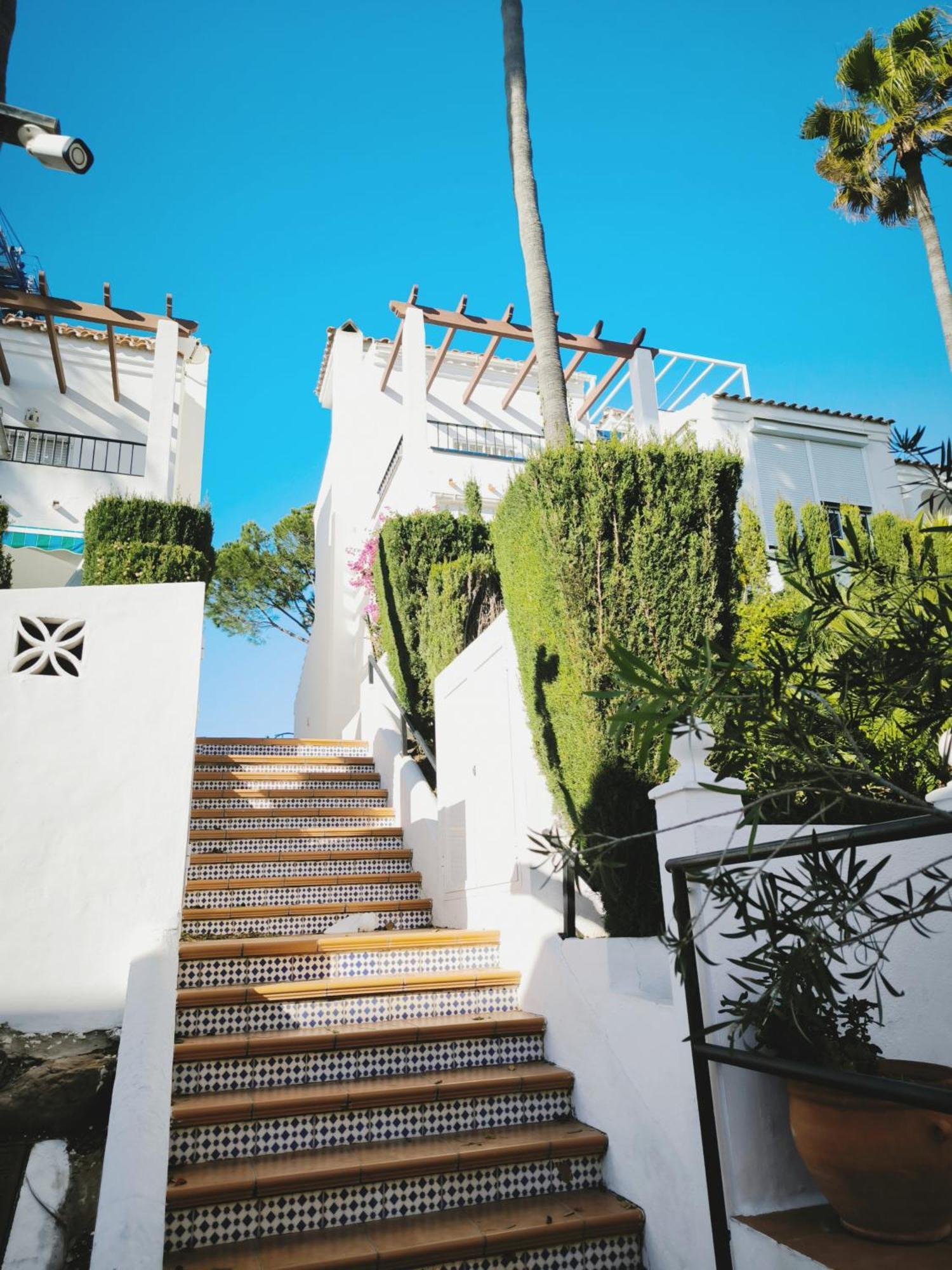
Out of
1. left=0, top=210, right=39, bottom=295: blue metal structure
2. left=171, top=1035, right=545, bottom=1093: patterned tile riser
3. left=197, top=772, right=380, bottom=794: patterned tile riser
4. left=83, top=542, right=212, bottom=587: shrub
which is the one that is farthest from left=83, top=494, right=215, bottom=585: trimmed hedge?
left=0, top=210, right=39, bottom=295: blue metal structure

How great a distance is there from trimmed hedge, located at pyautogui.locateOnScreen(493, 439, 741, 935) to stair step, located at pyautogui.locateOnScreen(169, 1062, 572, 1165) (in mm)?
873

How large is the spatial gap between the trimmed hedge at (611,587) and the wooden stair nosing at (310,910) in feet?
7.02

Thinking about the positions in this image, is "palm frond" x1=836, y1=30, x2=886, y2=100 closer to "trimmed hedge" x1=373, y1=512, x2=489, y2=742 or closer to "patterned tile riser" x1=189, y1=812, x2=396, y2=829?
"trimmed hedge" x1=373, y1=512, x2=489, y2=742

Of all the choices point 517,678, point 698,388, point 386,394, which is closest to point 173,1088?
point 517,678

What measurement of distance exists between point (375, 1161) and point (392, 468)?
11.6 metres

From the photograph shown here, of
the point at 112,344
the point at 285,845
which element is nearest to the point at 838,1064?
the point at 285,845

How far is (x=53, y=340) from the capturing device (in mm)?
13984

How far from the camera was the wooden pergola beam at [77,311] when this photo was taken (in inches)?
505

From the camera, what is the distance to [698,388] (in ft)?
58.2

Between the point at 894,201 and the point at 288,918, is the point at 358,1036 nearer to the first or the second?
the point at 288,918

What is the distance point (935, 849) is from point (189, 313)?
15.1 m

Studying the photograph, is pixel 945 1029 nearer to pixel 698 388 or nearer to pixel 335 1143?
pixel 335 1143

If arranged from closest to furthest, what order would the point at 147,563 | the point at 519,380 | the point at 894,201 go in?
the point at 147,563 < the point at 894,201 < the point at 519,380

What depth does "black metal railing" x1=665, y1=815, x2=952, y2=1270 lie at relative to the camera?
6.08 feet
